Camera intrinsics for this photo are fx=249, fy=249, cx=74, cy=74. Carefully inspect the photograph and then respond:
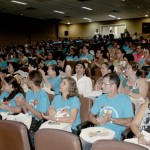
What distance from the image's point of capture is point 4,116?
3.08 m

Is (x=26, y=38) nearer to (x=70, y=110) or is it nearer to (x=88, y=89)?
(x=88, y=89)

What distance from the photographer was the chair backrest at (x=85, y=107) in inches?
118

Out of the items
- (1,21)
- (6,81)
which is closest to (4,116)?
(6,81)

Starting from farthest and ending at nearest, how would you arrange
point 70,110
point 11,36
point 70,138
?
point 11,36, point 70,110, point 70,138

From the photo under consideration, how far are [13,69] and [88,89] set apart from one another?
216cm

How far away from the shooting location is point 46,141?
1907mm

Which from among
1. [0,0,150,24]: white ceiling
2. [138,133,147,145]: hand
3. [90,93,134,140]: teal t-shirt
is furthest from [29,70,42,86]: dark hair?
[0,0,150,24]: white ceiling

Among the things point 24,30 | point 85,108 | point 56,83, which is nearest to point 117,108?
point 85,108

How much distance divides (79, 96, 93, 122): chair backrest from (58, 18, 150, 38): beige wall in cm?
1987

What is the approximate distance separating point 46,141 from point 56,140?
0.33 feet

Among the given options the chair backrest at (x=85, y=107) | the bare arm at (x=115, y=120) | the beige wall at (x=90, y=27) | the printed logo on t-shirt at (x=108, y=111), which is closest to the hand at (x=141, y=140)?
the bare arm at (x=115, y=120)

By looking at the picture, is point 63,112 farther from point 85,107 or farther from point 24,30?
point 24,30

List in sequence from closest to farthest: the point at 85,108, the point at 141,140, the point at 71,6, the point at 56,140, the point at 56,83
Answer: the point at 56,140
the point at 141,140
the point at 85,108
the point at 56,83
the point at 71,6

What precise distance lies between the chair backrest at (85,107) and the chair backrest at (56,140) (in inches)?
43.6
